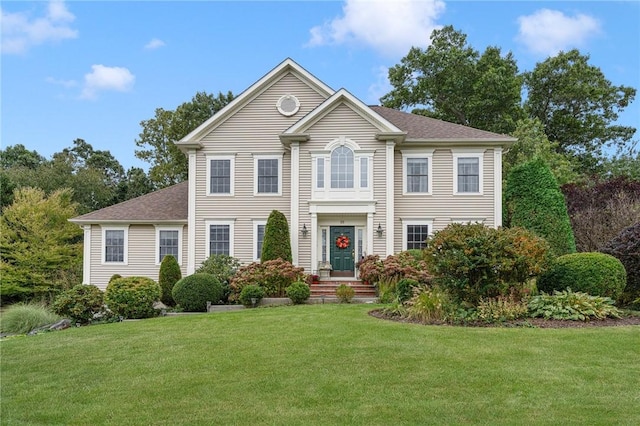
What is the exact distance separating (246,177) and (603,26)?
1287 cm

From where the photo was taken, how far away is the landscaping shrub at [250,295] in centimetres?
1603

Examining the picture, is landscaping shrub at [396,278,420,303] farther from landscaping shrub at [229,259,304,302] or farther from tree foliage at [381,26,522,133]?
tree foliage at [381,26,522,133]

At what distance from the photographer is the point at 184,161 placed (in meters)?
36.4

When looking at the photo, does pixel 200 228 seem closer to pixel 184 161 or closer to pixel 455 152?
pixel 455 152

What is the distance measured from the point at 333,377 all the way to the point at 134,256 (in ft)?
54.2

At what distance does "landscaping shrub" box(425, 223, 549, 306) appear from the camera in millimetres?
10727

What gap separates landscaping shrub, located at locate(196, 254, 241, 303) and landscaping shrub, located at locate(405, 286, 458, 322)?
7909 millimetres

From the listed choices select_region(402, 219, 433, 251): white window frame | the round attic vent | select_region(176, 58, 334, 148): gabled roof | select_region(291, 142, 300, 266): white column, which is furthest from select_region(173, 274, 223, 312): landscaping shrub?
the round attic vent

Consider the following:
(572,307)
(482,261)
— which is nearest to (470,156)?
(482,261)

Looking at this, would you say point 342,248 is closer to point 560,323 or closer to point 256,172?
point 256,172

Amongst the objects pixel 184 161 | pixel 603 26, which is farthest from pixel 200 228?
pixel 184 161

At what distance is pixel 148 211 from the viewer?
855 inches

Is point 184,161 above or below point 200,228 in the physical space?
above

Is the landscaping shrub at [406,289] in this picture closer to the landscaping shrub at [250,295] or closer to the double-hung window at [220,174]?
the landscaping shrub at [250,295]
